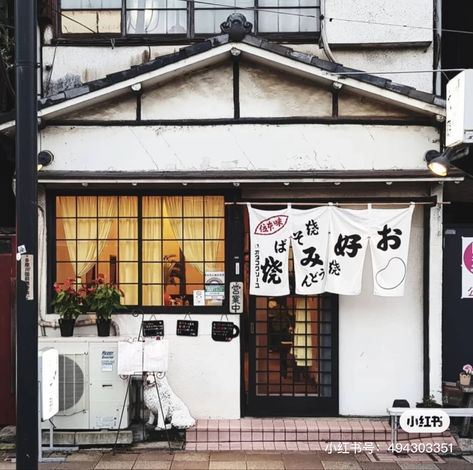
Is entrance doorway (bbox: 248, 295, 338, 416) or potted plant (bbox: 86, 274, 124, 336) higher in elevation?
potted plant (bbox: 86, 274, 124, 336)

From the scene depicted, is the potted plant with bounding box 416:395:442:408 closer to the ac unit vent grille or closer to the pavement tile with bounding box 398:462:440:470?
the pavement tile with bounding box 398:462:440:470

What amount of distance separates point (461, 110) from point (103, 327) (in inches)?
258

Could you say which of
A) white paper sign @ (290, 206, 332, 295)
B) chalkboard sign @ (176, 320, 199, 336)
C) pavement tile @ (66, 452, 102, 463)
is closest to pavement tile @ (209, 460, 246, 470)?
pavement tile @ (66, 452, 102, 463)

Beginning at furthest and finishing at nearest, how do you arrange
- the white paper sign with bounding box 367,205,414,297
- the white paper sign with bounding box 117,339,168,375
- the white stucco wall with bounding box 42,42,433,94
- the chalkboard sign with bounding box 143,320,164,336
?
the white stucco wall with bounding box 42,42,433,94 < the chalkboard sign with bounding box 143,320,164,336 < the white paper sign with bounding box 367,205,414,297 < the white paper sign with bounding box 117,339,168,375

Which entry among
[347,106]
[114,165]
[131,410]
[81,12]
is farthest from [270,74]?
[131,410]

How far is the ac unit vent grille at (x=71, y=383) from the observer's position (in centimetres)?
936

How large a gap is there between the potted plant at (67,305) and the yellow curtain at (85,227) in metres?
0.58

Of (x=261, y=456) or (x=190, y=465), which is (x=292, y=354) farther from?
(x=190, y=465)

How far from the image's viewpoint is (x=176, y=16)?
10.8m

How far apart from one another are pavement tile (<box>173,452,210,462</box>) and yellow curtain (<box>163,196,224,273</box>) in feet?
9.78

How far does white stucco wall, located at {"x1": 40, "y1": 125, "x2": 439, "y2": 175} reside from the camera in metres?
9.64

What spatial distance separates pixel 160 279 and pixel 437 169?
4901 mm

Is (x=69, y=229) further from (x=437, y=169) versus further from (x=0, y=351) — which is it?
(x=437, y=169)

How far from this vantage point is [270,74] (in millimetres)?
9727
